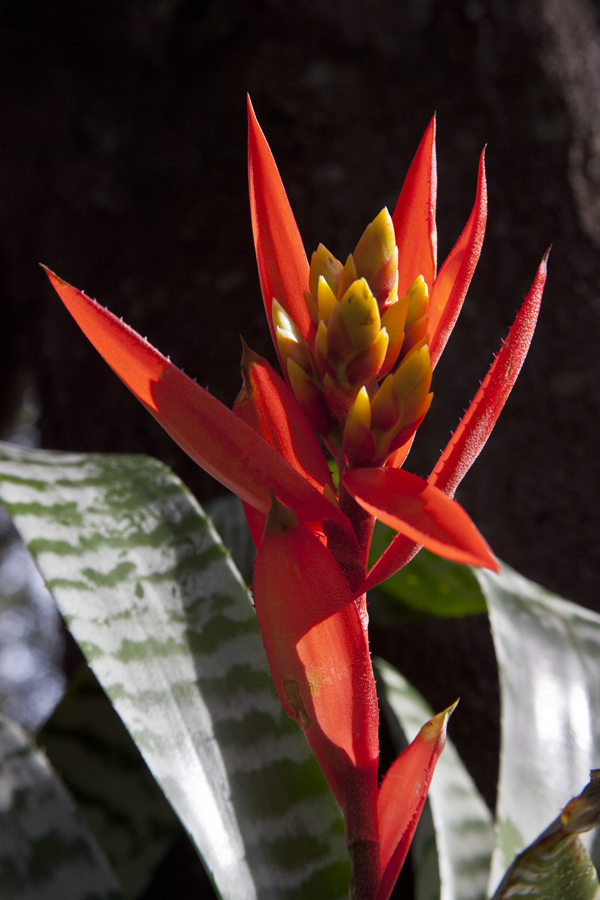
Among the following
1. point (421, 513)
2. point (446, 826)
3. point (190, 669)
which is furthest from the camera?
point (446, 826)

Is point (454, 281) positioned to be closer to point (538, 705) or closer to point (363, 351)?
point (363, 351)

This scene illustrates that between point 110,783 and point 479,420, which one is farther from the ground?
point 479,420

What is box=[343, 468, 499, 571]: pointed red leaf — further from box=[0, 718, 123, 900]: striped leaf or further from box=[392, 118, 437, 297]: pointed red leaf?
box=[0, 718, 123, 900]: striped leaf

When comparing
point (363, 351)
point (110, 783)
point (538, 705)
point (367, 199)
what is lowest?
point (110, 783)

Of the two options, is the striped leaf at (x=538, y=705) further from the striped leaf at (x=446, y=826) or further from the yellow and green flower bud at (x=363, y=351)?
the yellow and green flower bud at (x=363, y=351)

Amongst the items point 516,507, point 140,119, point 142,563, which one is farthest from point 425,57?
point 142,563

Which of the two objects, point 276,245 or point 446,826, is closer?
point 276,245

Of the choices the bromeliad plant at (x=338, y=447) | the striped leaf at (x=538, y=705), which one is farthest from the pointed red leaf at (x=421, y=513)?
the striped leaf at (x=538, y=705)

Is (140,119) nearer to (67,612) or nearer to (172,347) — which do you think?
A: (172,347)

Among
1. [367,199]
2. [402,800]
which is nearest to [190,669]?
[402,800]
